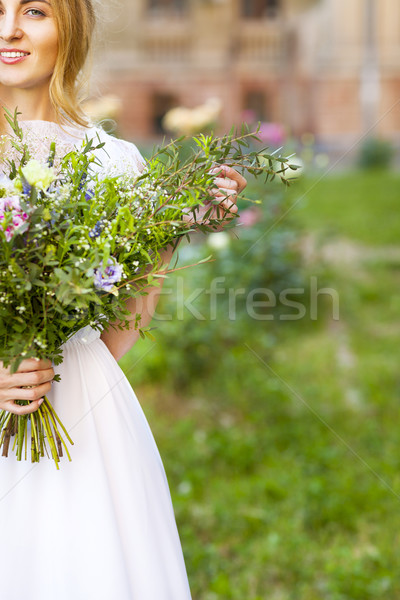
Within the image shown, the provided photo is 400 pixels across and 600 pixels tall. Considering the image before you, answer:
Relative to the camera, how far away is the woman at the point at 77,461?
1.15m

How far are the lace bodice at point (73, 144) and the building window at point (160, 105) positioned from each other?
12118 millimetres

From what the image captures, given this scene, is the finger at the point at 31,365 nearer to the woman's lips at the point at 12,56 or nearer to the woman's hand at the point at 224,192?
the woman's hand at the point at 224,192

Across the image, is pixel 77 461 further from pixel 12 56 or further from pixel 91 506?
pixel 12 56

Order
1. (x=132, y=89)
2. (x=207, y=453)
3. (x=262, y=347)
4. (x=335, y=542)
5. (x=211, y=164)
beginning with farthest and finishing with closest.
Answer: (x=132, y=89) → (x=262, y=347) → (x=207, y=453) → (x=335, y=542) → (x=211, y=164)

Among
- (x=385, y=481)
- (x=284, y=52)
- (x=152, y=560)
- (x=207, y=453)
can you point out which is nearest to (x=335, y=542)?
(x=385, y=481)

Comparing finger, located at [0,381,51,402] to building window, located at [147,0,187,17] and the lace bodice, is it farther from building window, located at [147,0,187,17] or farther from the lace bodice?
building window, located at [147,0,187,17]

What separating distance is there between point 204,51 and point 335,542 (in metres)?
12.1

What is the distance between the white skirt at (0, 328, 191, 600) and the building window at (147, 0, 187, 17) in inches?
536

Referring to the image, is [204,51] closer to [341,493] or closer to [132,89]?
[132,89]

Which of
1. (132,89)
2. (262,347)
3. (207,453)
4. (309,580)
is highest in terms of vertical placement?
(132,89)

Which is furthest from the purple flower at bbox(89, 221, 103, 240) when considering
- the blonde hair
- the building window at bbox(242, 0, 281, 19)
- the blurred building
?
the building window at bbox(242, 0, 281, 19)

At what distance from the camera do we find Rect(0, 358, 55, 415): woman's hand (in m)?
1.09

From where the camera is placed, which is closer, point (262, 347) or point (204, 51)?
point (262, 347)

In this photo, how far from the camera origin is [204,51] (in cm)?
1312
